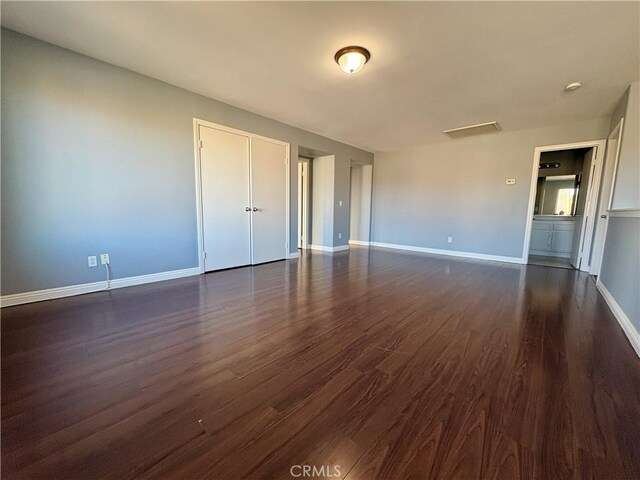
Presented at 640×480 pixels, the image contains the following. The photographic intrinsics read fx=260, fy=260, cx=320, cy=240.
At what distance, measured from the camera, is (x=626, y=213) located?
2.72m

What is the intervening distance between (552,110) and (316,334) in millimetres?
4626

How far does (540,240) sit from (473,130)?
3.33 metres

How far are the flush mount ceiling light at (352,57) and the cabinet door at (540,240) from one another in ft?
19.6

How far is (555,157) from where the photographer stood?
19.8 ft

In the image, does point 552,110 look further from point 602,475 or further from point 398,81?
point 602,475

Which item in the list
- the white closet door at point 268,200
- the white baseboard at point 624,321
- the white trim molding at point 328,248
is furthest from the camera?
the white trim molding at point 328,248

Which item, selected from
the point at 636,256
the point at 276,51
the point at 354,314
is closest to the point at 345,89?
the point at 276,51

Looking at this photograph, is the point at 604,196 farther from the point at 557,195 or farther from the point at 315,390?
the point at 315,390

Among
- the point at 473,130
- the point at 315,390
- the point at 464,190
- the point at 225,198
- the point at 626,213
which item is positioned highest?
the point at 473,130

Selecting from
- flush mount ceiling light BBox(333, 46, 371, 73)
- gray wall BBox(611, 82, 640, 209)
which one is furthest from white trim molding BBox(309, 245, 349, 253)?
gray wall BBox(611, 82, 640, 209)

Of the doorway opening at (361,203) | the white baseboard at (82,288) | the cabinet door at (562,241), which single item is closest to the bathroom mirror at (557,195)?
the cabinet door at (562,241)

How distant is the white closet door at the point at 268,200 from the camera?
430 cm

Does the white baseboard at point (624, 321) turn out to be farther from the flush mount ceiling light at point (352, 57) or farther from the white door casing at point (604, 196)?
the flush mount ceiling light at point (352, 57)

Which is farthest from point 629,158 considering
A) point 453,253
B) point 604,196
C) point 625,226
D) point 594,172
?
point 453,253
